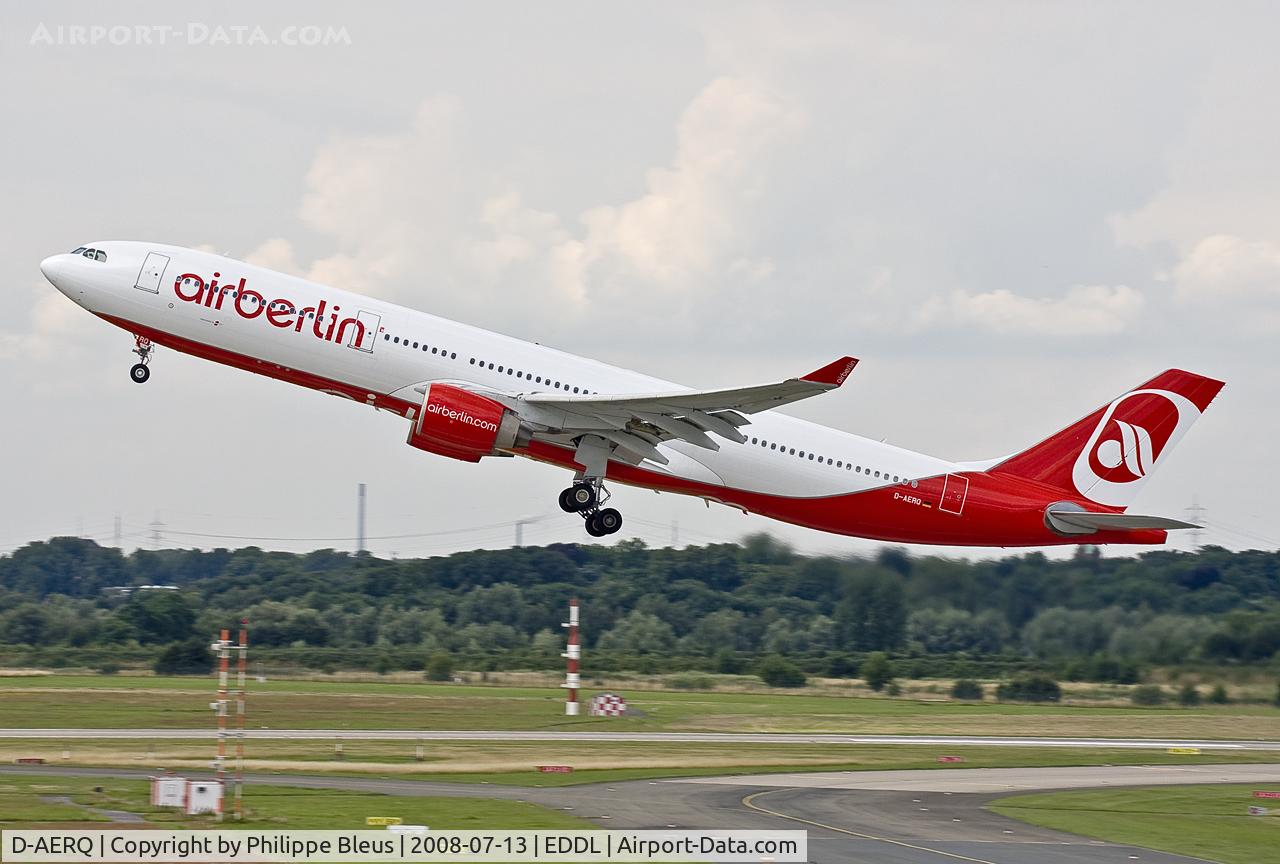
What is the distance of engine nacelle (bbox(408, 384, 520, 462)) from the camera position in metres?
37.4

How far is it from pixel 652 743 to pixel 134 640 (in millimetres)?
43053

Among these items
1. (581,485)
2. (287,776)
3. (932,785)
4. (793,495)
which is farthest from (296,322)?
(932,785)

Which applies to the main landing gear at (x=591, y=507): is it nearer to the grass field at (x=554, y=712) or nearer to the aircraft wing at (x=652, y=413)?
the aircraft wing at (x=652, y=413)

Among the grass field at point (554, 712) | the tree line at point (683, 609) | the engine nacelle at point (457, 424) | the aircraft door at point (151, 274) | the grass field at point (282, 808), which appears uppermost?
the aircraft door at point (151, 274)

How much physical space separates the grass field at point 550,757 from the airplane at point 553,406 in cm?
657

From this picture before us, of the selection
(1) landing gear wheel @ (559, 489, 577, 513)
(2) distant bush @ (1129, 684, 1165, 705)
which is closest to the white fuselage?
(1) landing gear wheel @ (559, 489, 577, 513)

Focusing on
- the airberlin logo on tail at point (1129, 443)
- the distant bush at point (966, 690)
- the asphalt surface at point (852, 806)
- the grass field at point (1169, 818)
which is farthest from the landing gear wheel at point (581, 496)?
the distant bush at point (966, 690)

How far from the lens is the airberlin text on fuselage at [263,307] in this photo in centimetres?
3822

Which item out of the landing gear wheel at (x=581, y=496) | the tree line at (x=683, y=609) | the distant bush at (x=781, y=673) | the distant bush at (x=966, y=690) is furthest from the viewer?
the distant bush at (x=781, y=673)

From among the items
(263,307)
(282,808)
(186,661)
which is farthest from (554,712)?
(282,808)

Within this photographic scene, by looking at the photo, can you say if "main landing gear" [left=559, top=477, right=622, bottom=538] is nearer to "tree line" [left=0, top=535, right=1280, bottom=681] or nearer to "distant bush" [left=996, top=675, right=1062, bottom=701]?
"tree line" [left=0, top=535, right=1280, bottom=681]

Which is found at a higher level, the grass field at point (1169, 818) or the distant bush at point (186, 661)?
the distant bush at point (186, 661)

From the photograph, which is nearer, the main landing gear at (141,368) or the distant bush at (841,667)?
the main landing gear at (141,368)

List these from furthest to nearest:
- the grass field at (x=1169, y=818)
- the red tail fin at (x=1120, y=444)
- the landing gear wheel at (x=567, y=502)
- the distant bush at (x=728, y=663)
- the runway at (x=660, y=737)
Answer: the distant bush at (x=728, y=663)
the runway at (x=660, y=737)
the red tail fin at (x=1120, y=444)
the landing gear wheel at (x=567, y=502)
the grass field at (x=1169, y=818)
